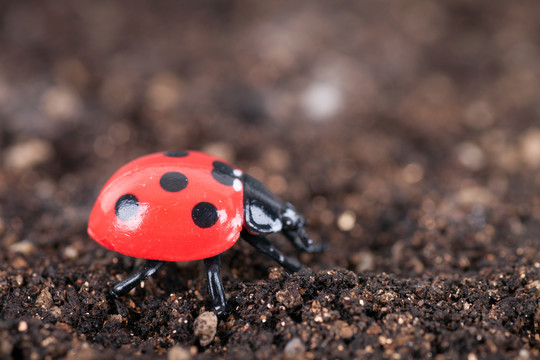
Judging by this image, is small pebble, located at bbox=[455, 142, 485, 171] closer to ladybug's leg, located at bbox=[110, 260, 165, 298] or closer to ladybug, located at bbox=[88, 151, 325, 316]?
ladybug, located at bbox=[88, 151, 325, 316]

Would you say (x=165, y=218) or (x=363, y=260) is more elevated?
(x=165, y=218)

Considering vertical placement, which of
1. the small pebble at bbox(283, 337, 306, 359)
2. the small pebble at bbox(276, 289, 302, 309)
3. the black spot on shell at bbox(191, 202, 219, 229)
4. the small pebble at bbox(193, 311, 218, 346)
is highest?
the black spot on shell at bbox(191, 202, 219, 229)

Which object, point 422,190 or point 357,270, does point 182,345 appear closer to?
point 357,270

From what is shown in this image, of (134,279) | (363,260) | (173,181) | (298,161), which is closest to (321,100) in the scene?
(298,161)

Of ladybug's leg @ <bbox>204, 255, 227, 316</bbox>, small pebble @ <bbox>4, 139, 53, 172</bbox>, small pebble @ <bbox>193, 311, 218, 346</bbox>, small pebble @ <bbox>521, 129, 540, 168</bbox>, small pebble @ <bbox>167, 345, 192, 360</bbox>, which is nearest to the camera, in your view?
small pebble @ <bbox>167, 345, 192, 360</bbox>

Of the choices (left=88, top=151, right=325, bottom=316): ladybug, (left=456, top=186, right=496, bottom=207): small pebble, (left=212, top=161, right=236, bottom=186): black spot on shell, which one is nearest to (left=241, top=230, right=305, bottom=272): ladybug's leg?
(left=88, top=151, right=325, bottom=316): ladybug

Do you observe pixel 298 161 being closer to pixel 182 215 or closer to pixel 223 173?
pixel 223 173
